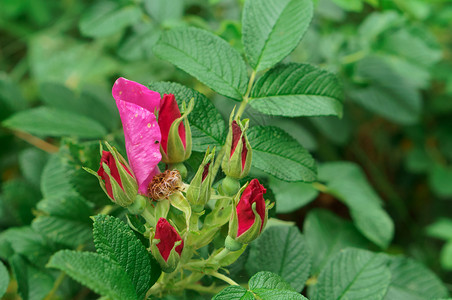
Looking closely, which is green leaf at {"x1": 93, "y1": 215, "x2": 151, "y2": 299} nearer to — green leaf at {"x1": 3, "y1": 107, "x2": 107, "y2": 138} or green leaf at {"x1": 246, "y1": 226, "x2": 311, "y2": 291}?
green leaf at {"x1": 246, "y1": 226, "x2": 311, "y2": 291}

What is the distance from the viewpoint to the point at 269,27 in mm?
818

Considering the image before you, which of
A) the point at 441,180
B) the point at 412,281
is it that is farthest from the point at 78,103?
the point at 441,180

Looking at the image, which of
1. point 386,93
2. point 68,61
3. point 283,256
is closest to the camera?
point 283,256

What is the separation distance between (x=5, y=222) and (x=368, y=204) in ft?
3.21

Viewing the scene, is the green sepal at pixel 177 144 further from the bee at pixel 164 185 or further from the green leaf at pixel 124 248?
the green leaf at pixel 124 248

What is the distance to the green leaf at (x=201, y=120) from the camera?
2.33ft

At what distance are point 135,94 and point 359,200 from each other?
0.81 metres

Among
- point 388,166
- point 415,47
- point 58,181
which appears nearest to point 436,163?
point 388,166

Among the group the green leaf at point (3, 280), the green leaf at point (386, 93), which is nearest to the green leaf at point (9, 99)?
the green leaf at point (3, 280)

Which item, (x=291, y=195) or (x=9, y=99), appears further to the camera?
(x=9, y=99)

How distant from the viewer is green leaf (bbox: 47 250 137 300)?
0.47 m

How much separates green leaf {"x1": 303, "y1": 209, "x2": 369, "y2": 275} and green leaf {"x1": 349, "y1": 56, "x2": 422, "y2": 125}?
546mm

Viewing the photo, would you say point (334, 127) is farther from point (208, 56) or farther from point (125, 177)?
point (125, 177)

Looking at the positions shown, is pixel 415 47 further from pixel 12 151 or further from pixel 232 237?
pixel 12 151
